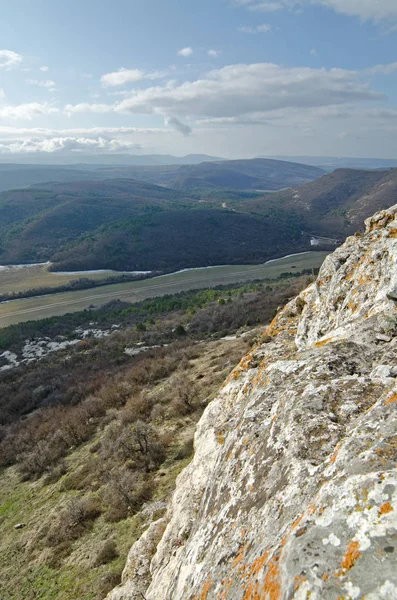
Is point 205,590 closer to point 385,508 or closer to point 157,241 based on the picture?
point 385,508

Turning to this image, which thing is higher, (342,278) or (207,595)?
(342,278)

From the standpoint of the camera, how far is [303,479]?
3791 mm

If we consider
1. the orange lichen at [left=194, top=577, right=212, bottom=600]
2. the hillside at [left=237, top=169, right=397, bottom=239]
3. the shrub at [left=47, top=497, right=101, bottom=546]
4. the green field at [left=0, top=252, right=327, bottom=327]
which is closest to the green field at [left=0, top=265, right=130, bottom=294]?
the green field at [left=0, top=252, right=327, bottom=327]

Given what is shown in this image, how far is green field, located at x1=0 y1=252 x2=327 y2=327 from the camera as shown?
2768 inches

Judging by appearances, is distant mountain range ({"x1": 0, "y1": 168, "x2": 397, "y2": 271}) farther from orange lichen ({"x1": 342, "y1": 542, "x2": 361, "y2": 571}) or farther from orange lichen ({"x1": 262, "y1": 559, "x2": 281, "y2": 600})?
orange lichen ({"x1": 342, "y1": 542, "x2": 361, "y2": 571})

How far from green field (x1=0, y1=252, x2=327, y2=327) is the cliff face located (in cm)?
6482

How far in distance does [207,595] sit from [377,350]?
153 inches

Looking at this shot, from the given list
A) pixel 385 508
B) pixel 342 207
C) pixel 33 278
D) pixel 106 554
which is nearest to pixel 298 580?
pixel 385 508

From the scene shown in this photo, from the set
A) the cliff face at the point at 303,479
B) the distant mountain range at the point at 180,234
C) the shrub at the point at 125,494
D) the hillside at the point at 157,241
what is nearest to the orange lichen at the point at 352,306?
the cliff face at the point at 303,479

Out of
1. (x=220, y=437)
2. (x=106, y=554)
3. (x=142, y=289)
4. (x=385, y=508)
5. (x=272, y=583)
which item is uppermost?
(x=385, y=508)

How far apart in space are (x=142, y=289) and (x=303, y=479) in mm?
80567

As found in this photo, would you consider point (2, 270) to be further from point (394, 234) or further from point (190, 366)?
point (394, 234)

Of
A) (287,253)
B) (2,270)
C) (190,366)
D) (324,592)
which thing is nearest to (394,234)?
(324,592)

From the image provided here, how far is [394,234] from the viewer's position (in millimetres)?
8219
